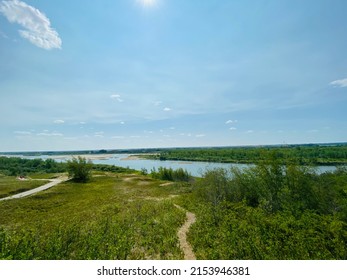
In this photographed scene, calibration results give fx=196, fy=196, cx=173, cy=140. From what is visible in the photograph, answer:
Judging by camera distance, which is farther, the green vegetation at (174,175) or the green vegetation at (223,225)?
the green vegetation at (174,175)

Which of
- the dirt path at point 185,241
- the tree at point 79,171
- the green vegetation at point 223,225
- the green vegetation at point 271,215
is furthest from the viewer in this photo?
the tree at point 79,171

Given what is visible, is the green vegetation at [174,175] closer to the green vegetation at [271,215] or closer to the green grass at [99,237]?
the green vegetation at [271,215]

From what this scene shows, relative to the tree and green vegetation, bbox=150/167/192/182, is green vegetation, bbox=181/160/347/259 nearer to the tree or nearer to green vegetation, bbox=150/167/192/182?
green vegetation, bbox=150/167/192/182

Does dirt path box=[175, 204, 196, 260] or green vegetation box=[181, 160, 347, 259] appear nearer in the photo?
green vegetation box=[181, 160, 347, 259]

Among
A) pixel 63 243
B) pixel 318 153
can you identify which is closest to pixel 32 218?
pixel 63 243

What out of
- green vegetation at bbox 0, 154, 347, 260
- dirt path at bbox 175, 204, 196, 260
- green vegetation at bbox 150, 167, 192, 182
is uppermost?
green vegetation at bbox 0, 154, 347, 260

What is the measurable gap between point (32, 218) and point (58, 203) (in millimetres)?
7307

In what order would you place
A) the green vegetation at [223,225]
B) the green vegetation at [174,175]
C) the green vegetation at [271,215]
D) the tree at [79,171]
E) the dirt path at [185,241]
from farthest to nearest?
the green vegetation at [174,175] < the tree at [79,171] < the dirt path at [185,241] < the green vegetation at [271,215] < the green vegetation at [223,225]

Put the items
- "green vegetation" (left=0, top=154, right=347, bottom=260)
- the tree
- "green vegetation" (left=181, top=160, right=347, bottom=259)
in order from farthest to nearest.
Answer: the tree < "green vegetation" (left=181, top=160, right=347, bottom=259) < "green vegetation" (left=0, top=154, right=347, bottom=260)

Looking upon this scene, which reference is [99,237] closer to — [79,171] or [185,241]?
[185,241]

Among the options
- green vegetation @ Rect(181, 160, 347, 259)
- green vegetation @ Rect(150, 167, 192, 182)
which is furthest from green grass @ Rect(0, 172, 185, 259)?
green vegetation @ Rect(150, 167, 192, 182)

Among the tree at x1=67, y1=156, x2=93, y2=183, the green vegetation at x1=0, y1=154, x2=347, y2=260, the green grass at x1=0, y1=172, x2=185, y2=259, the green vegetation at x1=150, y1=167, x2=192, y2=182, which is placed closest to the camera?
the green grass at x1=0, y1=172, x2=185, y2=259

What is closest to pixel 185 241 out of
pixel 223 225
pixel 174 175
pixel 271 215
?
pixel 223 225

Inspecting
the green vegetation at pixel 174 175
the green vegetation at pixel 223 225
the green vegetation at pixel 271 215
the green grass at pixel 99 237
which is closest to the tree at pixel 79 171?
the green vegetation at pixel 174 175
